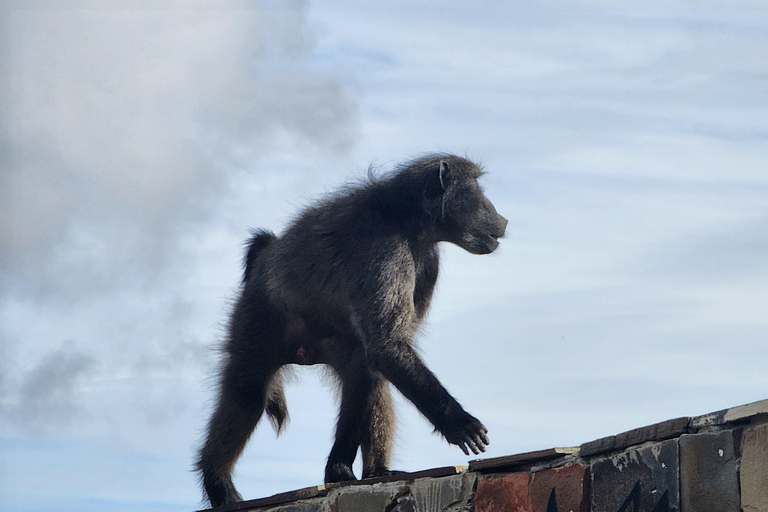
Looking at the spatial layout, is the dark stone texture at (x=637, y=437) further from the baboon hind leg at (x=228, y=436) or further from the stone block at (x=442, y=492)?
the baboon hind leg at (x=228, y=436)

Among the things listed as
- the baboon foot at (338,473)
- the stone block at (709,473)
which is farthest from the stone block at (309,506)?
the stone block at (709,473)

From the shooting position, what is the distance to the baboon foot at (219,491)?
657cm

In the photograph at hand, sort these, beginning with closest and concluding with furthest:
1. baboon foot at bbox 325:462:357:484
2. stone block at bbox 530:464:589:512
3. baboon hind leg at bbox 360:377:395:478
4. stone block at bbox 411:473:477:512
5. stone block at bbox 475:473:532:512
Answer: stone block at bbox 530:464:589:512 → stone block at bbox 475:473:532:512 → stone block at bbox 411:473:477:512 → baboon foot at bbox 325:462:357:484 → baboon hind leg at bbox 360:377:395:478

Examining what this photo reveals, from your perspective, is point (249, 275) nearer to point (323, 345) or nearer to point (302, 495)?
point (323, 345)

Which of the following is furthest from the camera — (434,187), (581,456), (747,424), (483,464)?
(434,187)

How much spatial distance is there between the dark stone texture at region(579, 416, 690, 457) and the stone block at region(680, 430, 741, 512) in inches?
2.2

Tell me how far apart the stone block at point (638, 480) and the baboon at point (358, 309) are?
1.46 metres

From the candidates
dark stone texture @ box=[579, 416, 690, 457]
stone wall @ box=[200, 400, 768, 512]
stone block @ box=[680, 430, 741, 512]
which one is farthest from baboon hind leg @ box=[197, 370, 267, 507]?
stone block @ box=[680, 430, 741, 512]

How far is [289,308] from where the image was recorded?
6461 millimetres

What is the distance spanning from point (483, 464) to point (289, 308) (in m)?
2.30

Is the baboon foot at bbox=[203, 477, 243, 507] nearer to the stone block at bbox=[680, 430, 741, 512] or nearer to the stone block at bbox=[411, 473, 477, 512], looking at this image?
the stone block at bbox=[411, 473, 477, 512]

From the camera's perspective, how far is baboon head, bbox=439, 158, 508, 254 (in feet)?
20.4

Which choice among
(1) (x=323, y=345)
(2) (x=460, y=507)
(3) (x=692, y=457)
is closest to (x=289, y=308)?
(1) (x=323, y=345)

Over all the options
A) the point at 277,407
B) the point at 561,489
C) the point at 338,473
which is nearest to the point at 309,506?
the point at 338,473
